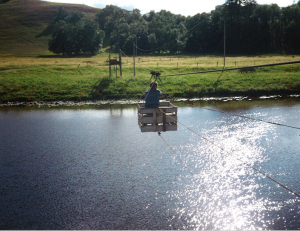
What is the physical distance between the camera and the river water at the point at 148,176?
48.2 ft

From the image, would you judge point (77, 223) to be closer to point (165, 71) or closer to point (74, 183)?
point (74, 183)

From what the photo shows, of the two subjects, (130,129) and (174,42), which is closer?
(130,129)

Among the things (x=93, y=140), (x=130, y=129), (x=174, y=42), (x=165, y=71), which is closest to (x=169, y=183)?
(x=93, y=140)

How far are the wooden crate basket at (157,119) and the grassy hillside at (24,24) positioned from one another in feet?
375

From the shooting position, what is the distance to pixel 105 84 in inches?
2181

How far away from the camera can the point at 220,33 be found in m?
104

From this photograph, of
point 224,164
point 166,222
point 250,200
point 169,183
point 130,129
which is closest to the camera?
point 166,222

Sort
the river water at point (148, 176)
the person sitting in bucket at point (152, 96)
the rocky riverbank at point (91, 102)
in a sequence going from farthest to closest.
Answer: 1. the rocky riverbank at point (91, 102)
2. the person sitting in bucket at point (152, 96)
3. the river water at point (148, 176)

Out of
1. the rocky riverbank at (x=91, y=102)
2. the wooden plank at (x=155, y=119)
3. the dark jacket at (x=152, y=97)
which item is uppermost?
the dark jacket at (x=152, y=97)

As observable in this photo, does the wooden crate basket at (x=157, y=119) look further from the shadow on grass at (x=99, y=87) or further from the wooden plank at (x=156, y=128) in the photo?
the shadow on grass at (x=99, y=87)

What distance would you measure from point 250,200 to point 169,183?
16.2ft

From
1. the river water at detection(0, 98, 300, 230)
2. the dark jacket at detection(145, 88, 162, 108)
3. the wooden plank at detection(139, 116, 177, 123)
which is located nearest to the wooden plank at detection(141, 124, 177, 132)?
the wooden plank at detection(139, 116, 177, 123)

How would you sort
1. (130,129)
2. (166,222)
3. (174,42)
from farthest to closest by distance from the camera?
(174,42) < (130,129) < (166,222)

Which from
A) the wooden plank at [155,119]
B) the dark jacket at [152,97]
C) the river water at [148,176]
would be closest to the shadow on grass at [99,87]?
the river water at [148,176]
